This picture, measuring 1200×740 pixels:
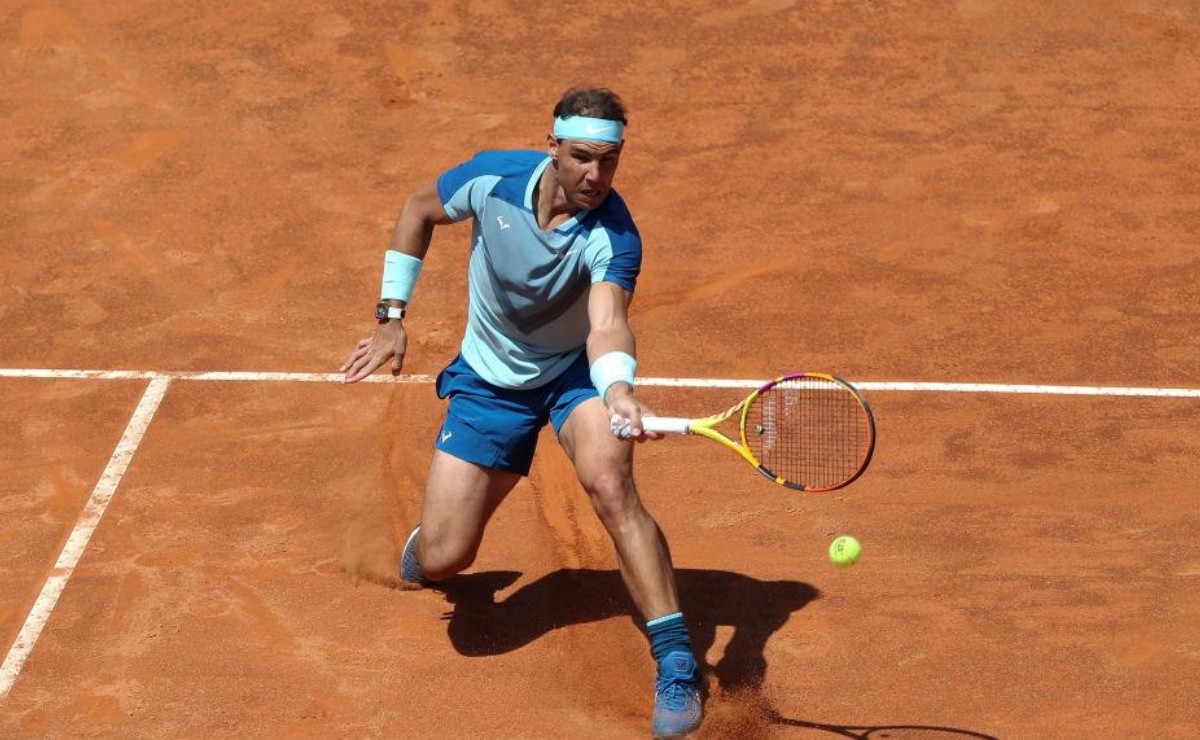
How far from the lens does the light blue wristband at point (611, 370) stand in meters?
5.91

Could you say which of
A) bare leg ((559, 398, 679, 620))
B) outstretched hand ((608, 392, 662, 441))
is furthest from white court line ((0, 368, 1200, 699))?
outstretched hand ((608, 392, 662, 441))

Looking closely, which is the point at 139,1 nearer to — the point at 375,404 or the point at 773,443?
the point at 375,404

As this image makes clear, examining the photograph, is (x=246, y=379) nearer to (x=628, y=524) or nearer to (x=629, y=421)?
(x=628, y=524)

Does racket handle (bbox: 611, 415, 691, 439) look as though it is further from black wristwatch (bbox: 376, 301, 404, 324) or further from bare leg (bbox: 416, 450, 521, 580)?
black wristwatch (bbox: 376, 301, 404, 324)

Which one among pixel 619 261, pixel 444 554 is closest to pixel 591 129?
pixel 619 261

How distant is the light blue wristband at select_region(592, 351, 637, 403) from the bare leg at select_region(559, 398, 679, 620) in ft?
1.32

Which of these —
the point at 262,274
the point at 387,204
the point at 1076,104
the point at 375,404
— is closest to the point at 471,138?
the point at 387,204

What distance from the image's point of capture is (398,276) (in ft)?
22.8

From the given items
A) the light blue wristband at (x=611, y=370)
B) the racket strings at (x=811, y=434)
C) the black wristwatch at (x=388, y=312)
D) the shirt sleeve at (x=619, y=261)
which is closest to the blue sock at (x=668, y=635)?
the racket strings at (x=811, y=434)

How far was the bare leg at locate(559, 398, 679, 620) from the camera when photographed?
6262 millimetres

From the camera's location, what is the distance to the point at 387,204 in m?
10.6

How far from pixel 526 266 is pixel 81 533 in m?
2.52

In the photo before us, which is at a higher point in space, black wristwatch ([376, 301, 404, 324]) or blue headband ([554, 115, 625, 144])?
blue headband ([554, 115, 625, 144])

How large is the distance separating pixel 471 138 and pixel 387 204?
101 cm
